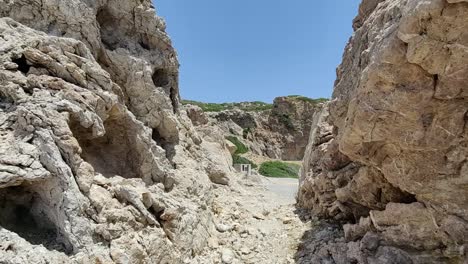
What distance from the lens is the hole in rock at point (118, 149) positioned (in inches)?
421

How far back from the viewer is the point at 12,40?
939cm

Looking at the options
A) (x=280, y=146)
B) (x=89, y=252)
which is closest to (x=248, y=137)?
(x=280, y=146)

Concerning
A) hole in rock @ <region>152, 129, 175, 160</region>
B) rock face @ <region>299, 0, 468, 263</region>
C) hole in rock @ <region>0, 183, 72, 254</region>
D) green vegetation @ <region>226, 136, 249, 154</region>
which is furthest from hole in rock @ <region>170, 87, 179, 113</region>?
green vegetation @ <region>226, 136, 249, 154</region>

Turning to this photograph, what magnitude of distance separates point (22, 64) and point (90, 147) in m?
3.17

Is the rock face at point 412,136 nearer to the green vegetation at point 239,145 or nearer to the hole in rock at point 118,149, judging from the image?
the hole in rock at point 118,149

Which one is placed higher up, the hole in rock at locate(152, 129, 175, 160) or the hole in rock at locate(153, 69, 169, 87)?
the hole in rock at locate(153, 69, 169, 87)

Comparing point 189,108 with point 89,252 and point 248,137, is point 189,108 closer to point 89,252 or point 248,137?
point 89,252

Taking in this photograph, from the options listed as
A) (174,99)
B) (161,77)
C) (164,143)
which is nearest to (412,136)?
(164,143)

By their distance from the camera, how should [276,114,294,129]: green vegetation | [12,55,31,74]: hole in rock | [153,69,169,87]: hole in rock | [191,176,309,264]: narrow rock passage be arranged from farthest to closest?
[276,114,294,129]: green vegetation < [153,69,169,87]: hole in rock < [191,176,309,264]: narrow rock passage < [12,55,31,74]: hole in rock

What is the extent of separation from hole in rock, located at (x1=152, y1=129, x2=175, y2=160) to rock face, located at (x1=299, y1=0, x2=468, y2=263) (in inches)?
283

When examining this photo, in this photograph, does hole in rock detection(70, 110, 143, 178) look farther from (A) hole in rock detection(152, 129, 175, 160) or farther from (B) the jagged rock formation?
(B) the jagged rock formation

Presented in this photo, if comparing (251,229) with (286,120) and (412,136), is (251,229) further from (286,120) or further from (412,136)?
(286,120)

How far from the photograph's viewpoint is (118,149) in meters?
11.4

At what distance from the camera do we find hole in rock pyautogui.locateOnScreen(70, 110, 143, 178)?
35.1 feet
